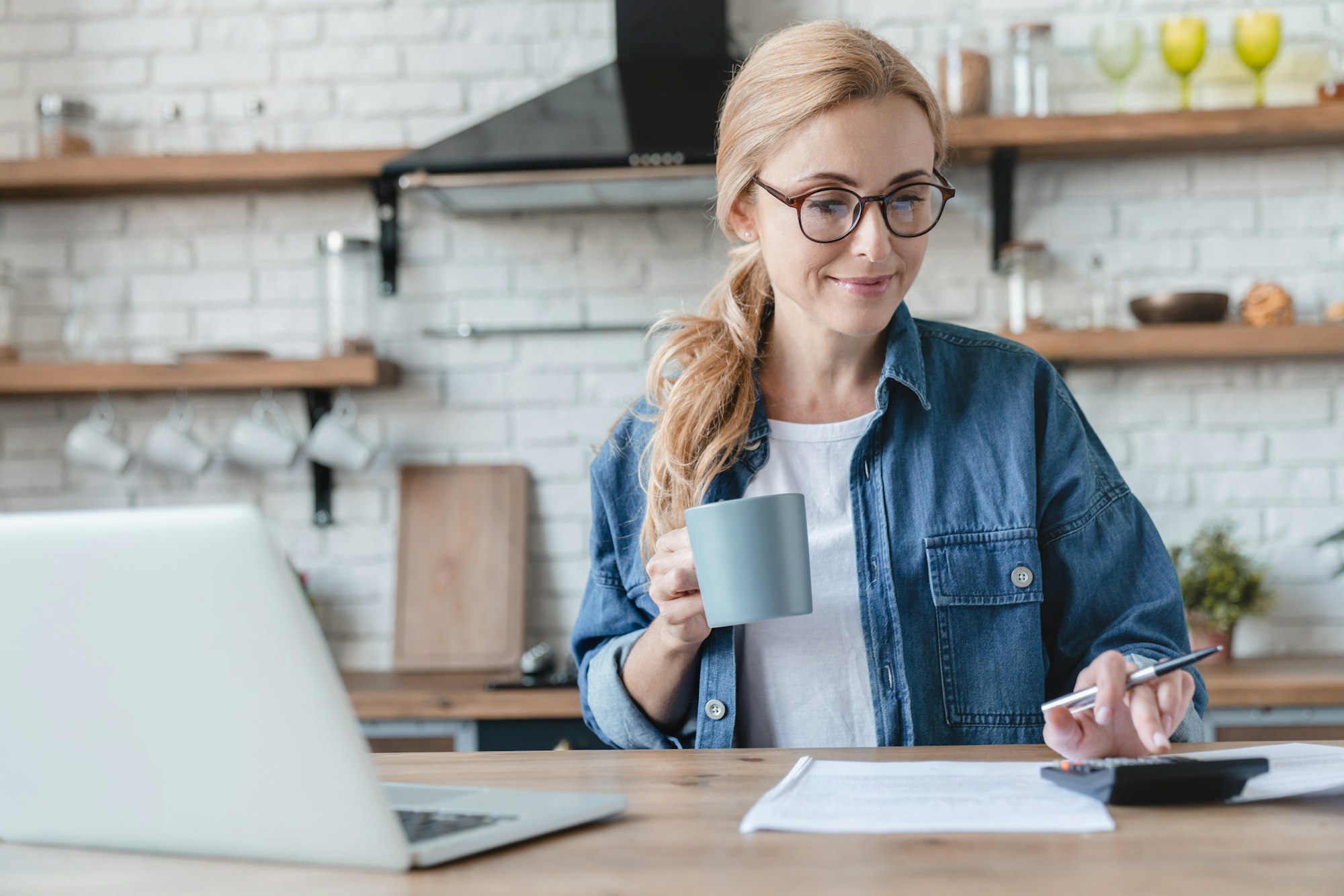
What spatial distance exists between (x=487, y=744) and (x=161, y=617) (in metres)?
1.79

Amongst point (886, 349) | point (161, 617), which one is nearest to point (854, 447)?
point (886, 349)

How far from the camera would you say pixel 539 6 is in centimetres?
275

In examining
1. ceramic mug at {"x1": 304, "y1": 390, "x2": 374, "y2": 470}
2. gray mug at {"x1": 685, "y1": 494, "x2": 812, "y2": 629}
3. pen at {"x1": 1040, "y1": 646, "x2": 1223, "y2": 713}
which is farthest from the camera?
ceramic mug at {"x1": 304, "y1": 390, "x2": 374, "y2": 470}

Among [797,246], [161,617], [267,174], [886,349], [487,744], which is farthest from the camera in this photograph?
[267,174]

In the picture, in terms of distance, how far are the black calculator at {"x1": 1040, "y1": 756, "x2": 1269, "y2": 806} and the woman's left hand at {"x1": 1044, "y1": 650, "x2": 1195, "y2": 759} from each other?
10cm

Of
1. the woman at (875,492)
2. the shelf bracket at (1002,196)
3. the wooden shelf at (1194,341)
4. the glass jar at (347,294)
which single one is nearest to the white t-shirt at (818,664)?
the woman at (875,492)

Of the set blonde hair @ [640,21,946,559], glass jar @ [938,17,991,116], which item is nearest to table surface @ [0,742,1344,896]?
blonde hair @ [640,21,946,559]

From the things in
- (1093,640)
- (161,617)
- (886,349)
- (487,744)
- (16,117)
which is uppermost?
(16,117)

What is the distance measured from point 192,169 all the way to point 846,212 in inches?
74.8

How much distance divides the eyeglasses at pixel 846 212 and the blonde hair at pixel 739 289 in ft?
0.27

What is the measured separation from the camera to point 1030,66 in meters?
2.54

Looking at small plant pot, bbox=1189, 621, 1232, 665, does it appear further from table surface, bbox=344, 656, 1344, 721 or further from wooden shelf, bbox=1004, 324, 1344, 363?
wooden shelf, bbox=1004, 324, 1344, 363

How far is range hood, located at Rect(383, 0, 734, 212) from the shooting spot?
231 cm

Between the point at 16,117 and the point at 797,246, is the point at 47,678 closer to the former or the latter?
the point at 797,246
